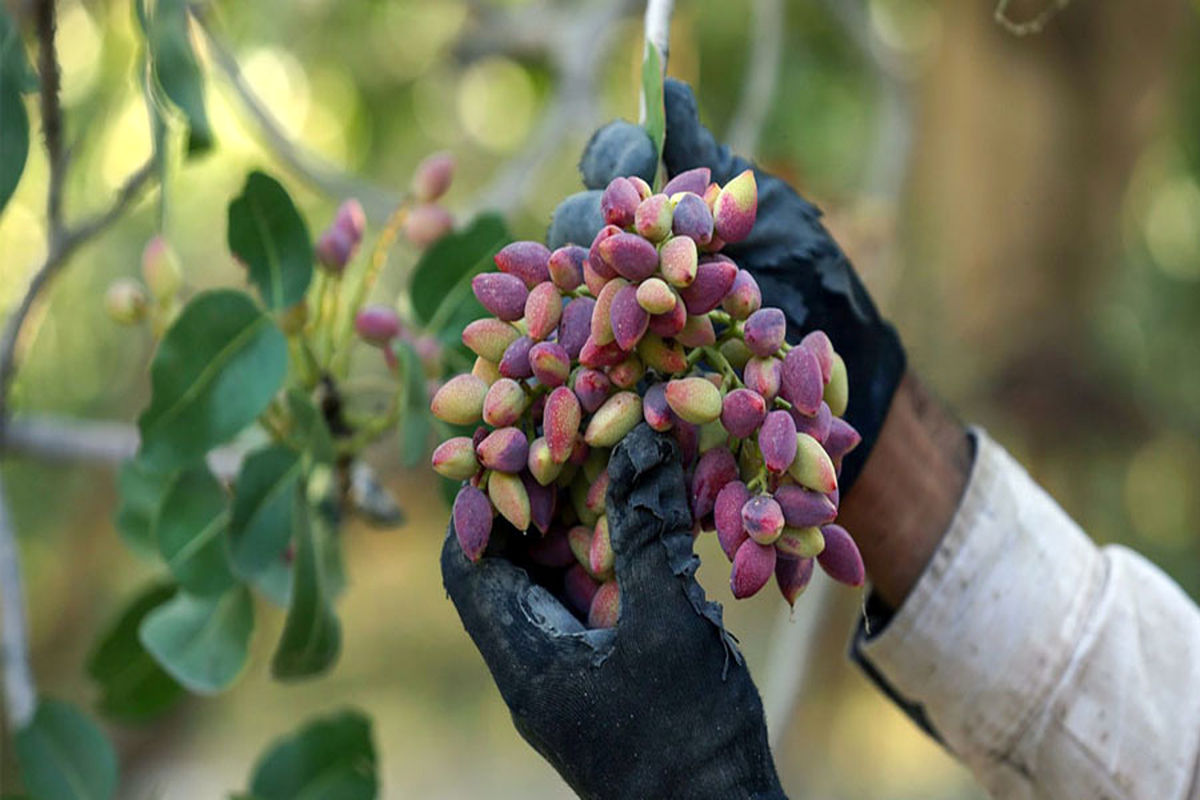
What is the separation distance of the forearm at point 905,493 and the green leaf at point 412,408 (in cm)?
33

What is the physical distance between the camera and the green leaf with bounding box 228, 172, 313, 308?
90 centimetres

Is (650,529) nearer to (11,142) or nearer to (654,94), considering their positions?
(654,94)

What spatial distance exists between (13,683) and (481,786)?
493 cm

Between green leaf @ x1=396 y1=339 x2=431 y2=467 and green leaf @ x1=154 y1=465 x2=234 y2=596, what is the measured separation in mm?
171

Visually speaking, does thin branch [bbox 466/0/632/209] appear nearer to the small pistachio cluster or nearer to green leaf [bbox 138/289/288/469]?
green leaf [bbox 138/289/288/469]

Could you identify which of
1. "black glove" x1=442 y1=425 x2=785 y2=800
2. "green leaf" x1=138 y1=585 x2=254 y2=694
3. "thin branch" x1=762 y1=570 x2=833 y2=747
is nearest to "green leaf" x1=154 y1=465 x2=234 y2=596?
"green leaf" x1=138 y1=585 x2=254 y2=694

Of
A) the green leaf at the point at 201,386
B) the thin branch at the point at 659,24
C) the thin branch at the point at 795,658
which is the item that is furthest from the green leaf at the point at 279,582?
the thin branch at the point at 795,658

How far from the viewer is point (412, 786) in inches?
229

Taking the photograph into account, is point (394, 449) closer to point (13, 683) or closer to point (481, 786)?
point (13, 683)

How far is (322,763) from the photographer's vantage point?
108cm

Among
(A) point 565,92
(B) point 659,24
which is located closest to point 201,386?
(B) point 659,24

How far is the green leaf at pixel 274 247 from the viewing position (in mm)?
897

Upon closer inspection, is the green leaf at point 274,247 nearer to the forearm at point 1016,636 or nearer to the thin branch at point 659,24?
the thin branch at point 659,24

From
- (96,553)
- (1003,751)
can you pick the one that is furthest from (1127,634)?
(96,553)
